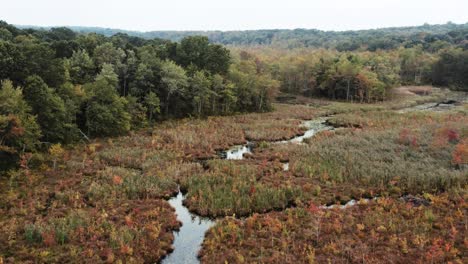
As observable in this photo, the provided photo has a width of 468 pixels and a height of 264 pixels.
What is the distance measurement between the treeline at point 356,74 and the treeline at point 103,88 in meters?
18.5

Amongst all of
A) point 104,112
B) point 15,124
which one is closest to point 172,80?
point 104,112

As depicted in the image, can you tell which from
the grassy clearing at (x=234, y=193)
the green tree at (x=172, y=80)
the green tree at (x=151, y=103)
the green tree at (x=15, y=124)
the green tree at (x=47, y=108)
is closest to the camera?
the grassy clearing at (x=234, y=193)

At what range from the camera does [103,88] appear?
1636 inches

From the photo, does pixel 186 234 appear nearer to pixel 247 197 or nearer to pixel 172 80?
pixel 247 197

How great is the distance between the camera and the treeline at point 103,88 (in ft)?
109

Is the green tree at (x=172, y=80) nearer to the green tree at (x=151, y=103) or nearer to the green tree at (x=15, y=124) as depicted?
the green tree at (x=151, y=103)

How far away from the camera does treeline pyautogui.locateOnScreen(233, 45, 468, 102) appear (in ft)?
268

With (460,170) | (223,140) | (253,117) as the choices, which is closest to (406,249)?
(460,170)

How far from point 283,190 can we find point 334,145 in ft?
48.6

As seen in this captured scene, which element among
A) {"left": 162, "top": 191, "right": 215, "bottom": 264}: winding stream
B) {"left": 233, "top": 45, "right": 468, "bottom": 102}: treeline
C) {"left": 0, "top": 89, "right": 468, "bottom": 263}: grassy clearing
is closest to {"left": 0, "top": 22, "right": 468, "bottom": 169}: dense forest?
{"left": 233, "top": 45, "right": 468, "bottom": 102}: treeline

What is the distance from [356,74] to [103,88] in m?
57.9

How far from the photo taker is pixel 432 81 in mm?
107438

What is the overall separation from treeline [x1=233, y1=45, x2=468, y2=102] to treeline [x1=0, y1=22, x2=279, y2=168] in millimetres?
18513

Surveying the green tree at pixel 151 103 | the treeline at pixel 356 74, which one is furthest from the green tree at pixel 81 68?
the treeline at pixel 356 74
